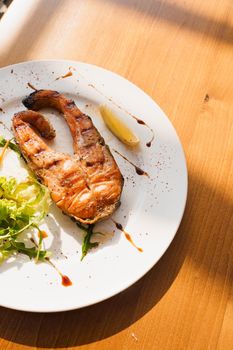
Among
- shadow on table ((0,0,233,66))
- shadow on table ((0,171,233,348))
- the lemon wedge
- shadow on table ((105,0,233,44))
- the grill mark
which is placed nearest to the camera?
shadow on table ((0,171,233,348))

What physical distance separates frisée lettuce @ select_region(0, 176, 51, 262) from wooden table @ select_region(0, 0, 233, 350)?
0.27 meters

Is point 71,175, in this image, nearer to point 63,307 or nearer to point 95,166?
point 95,166

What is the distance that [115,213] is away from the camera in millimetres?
2002

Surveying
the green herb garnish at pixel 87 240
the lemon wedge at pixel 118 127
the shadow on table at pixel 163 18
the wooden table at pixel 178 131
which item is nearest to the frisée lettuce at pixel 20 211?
the green herb garnish at pixel 87 240

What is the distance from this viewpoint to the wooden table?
1798 mm

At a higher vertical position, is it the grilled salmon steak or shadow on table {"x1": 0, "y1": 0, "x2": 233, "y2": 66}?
shadow on table {"x1": 0, "y1": 0, "x2": 233, "y2": 66}

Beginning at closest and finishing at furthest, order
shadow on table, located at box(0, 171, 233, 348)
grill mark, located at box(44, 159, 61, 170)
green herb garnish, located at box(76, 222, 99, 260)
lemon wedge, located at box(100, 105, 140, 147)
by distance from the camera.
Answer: shadow on table, located at box(0, 171, 233, 348) → green herb garnish, located at box(76, 222, 99, 260) → grill mark, located at box(44, 159, 61, 170) → lemon wedge, located at box(100, 105, 140, 147)

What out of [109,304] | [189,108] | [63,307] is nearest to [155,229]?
[109,304]

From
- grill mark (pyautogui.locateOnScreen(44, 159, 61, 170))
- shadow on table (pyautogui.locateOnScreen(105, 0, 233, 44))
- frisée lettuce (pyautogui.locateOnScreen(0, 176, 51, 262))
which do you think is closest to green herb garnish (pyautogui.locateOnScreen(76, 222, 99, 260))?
frisée lettuce (pyautogui.locateOnScreen(0, 176, 51, 262))

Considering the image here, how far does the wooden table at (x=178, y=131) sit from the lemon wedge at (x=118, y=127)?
0.32 metres

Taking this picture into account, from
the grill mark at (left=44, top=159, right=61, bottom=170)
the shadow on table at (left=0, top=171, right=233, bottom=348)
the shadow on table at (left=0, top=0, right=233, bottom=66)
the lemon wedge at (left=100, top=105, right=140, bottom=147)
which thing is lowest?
the shadow on table at (left=0, top=171, right=233, bottom=348)

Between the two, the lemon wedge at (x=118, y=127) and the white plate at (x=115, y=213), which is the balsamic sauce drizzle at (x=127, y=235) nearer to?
Answer: the white plate at (x=115, y=213)

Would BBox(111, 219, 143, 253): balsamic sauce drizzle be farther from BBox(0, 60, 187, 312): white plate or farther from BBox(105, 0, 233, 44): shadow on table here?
BBox(105, 0, 233, 44): shadow on table

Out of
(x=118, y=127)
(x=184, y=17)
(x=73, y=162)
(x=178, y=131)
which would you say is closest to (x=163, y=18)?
(x=184, y=17)
